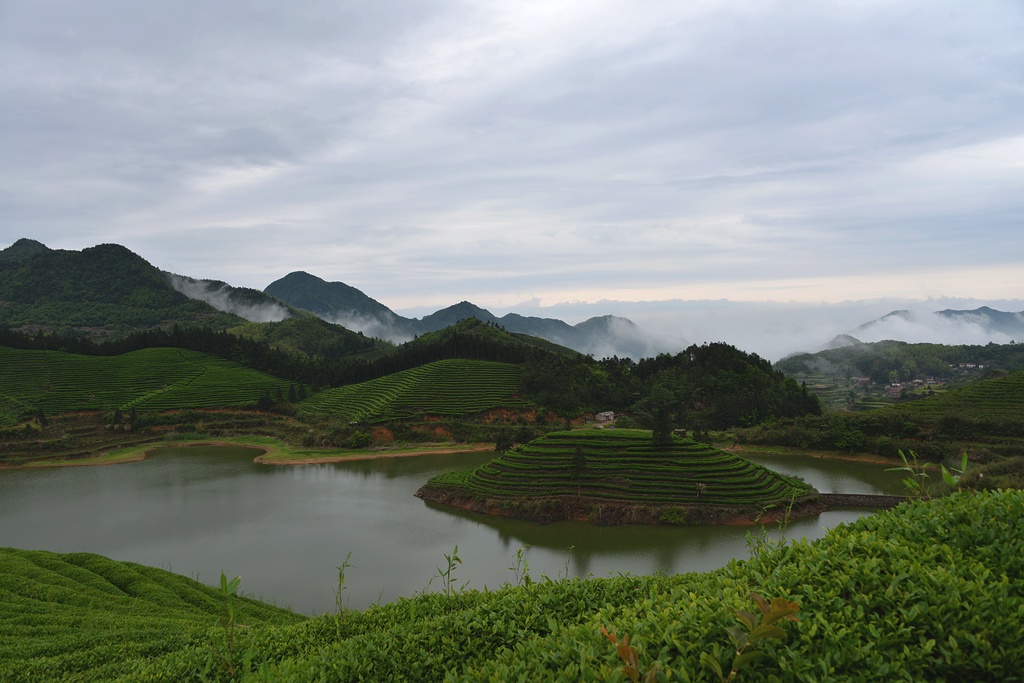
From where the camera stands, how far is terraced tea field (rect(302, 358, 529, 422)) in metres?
55.2

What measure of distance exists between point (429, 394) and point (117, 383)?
1501 inches

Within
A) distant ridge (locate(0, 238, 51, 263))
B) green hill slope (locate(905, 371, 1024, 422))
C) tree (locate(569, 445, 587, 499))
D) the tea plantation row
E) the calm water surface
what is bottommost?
the calm water surface

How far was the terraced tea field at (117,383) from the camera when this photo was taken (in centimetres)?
5534

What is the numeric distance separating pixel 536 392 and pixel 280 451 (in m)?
27.9

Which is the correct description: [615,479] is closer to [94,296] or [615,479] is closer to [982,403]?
[982,403]

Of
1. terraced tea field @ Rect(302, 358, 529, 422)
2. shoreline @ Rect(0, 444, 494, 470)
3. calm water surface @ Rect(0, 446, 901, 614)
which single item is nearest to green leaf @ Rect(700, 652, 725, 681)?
calm water surface @ Rect(0, 446, 901, 614)

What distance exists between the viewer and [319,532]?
24.7m

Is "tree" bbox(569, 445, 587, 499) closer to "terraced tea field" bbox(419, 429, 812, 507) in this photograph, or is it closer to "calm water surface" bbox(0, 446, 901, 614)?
"terraced tea field" bbox(419, 429, 812, 507)

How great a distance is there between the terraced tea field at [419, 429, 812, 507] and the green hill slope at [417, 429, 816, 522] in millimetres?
50

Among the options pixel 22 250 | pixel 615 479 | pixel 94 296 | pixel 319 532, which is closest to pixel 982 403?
pixel 615 479

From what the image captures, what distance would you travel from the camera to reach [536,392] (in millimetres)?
60875

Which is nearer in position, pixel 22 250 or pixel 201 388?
pixel 201 388

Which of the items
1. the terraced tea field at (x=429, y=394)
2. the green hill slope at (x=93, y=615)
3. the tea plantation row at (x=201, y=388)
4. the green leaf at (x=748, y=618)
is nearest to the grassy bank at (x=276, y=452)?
the terraced tea field at (x=429, y=394)

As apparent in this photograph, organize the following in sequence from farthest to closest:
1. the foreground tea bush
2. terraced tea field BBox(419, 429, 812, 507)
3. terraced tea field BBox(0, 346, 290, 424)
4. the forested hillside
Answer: the forested hillside, terraced tea field BBox(0, 346, 290, 424), terraced tea field BBox(419, 429, 812, 507), the foreground tea bush
